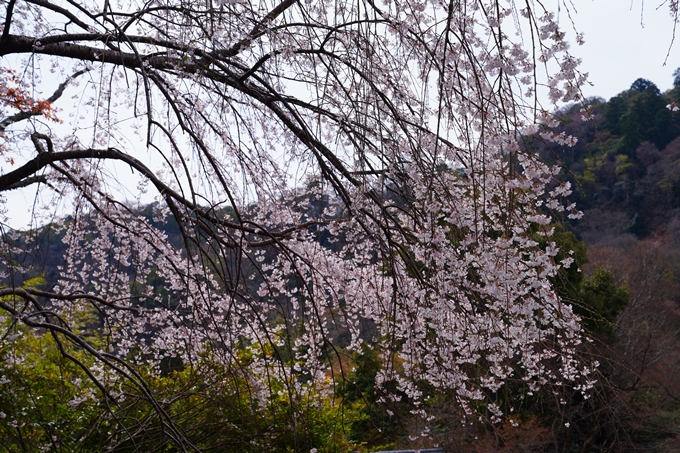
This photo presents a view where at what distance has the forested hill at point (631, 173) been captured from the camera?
16.2 m

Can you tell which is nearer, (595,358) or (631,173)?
(595,358)

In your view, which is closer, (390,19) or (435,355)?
(390,19)

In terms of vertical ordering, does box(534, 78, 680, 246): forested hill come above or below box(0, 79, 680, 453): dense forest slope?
above

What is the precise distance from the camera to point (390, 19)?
6.84 ft

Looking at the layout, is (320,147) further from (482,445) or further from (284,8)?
(482,445)

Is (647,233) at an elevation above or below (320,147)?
above

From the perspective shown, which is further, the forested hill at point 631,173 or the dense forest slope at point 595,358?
the forested hill at point 631,173

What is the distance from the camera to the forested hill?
16.2 metres

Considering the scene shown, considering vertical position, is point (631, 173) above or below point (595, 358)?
above

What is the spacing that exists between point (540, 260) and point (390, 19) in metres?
1.03

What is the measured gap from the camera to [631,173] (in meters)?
17.1

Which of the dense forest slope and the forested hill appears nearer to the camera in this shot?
the dense forest slope

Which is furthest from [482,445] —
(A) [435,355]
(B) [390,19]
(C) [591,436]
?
(B) [390,19]

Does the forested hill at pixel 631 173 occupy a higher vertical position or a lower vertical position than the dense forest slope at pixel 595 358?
higher
